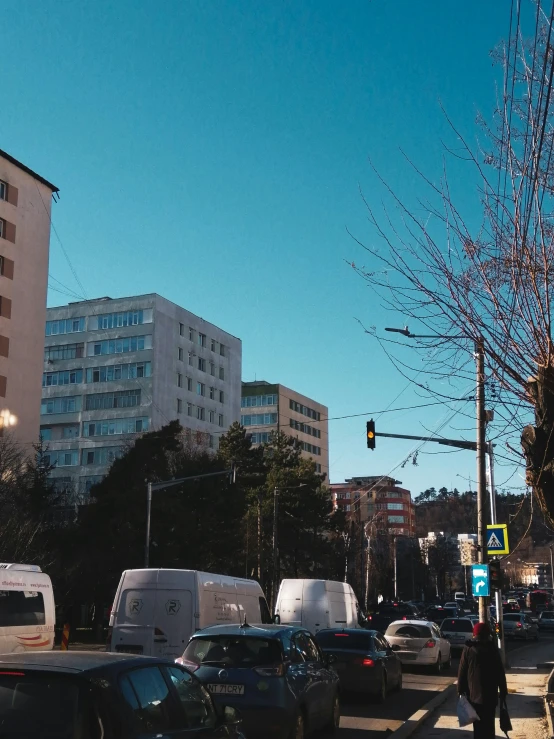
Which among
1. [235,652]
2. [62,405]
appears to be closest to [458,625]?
[235,652]

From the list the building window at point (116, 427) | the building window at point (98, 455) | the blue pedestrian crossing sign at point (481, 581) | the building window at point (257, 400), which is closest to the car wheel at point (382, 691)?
the blue pedestrian crossing sign at point (481, 581)

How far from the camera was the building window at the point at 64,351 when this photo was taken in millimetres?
90000

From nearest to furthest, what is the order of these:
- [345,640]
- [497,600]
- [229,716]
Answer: [229,716], [345,640], [497,600]

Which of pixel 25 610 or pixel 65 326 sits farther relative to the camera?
pixel 65 326

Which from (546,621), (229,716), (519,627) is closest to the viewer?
(229,716)

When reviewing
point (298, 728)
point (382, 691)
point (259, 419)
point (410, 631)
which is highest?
point (259, 419)

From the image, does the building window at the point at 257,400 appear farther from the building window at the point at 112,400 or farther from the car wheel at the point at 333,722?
the car wheel at the point at 333,722

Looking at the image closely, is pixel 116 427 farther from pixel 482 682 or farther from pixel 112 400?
pixel 482 682

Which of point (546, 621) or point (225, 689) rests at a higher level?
point (225, 689)

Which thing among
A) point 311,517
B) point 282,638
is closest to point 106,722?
point 282,638

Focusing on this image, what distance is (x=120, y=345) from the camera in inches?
3447

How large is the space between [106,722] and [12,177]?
58.4m

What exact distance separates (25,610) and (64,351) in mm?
73279

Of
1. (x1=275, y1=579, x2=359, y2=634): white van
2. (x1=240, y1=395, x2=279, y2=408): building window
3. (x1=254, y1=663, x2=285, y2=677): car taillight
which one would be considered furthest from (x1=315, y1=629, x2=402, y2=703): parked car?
(x1=240, y1=395, x2=279, y2=408): building window
